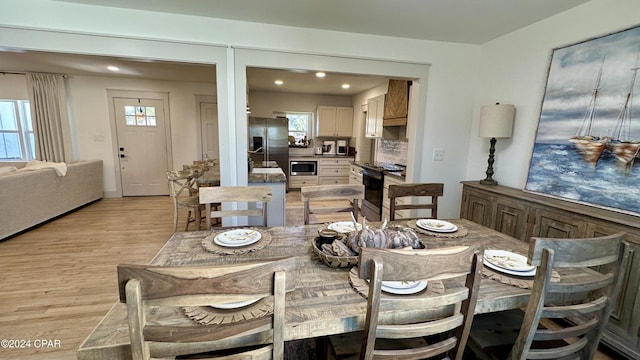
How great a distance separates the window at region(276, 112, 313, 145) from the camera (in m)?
7.20

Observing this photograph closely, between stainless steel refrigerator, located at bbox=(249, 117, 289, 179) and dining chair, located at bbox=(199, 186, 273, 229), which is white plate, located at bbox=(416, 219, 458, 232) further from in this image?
stainless steel refrigerator, located at bbox=(249, 117, 289, 179)

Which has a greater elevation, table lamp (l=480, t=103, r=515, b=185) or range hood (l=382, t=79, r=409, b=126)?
range hood (l=382, t=79, r=409, b=126)

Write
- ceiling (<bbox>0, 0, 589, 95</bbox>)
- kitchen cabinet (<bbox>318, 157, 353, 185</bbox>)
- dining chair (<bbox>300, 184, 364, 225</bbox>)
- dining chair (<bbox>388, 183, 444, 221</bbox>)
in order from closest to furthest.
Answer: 1. dining chair (<bbox>300, 184, 364, 225</bbox>)
2. dining chair (<bbox>388, 183, 444, 221</bbox>)
3. ceiling (<bbox>0, 0, 589, 95</bbox>)
4. kitchen cabinet (<bbox>318, 157, 353, 185</bbox>)

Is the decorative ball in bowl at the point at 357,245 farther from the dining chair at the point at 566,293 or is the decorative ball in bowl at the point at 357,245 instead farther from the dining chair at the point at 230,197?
the dining chair at the point at 230,197

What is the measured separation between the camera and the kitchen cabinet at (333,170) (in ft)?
22.1

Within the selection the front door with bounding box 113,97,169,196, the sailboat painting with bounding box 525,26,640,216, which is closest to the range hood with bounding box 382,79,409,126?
the sailboat painting with bounding box 525,26,640,216

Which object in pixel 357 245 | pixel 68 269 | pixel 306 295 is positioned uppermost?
pixel 357 245

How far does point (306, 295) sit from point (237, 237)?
65 centimetres

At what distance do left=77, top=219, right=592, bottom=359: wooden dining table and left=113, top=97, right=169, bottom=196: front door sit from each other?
506 centimetres

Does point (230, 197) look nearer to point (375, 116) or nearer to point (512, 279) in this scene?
point (512, 279)

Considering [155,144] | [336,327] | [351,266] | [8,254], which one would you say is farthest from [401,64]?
[155,144]

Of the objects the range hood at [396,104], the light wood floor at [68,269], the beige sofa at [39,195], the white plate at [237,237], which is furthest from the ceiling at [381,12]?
the beige sofa at [39,195]

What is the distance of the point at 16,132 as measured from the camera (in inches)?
202

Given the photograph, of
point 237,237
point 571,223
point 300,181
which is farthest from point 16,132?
point 571,223
